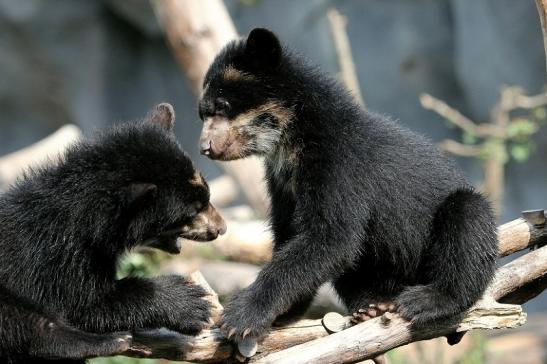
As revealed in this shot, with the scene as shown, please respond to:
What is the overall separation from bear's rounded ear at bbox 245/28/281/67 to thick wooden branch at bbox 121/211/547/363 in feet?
5.10

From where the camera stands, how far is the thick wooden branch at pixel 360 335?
4.04 metres

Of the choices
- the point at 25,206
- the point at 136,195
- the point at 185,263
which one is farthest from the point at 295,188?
the point at 185,263

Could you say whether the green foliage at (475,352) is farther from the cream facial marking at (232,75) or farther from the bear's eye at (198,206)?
the bear's eye at (198,206)

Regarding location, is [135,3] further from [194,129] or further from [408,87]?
[408,87]

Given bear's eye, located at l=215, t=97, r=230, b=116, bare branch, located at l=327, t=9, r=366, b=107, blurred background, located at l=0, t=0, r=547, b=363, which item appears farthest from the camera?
blurred background, located at l=0, t=0, r=547, b=363

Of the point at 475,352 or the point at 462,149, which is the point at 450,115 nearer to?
the point at 462,149

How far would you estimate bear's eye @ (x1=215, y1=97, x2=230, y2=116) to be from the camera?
4883 mm

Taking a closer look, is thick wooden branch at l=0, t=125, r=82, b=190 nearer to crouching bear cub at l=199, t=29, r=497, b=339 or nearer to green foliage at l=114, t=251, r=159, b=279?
green foliage at l=114, t=251, r=159, b=279

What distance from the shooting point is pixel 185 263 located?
984cm

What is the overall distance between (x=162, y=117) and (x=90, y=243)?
93 cm

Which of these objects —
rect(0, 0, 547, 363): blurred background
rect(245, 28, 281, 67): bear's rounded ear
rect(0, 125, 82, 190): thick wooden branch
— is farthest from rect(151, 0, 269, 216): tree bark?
rect(245, 28, 281, 67): bear's rounded ear

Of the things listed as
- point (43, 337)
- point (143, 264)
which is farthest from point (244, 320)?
point (143, 264)

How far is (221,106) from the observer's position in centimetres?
491

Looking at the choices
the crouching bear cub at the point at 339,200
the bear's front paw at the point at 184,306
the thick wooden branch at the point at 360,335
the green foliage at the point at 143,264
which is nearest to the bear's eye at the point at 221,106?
the crouching bear cub at the point at 339,200
